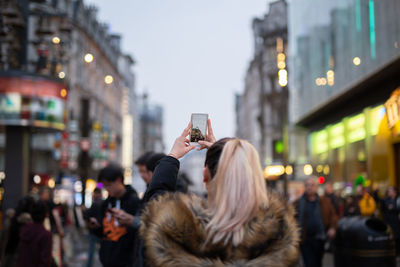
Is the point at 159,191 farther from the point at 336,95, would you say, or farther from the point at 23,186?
the point at 336,95

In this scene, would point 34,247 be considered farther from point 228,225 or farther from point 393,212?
point 393,212

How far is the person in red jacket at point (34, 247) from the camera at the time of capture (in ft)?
21.6

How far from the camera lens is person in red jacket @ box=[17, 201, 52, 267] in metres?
6.58

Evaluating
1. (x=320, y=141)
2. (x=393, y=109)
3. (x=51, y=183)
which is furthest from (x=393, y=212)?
(x=51, y=183)

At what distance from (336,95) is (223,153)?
74.1ft

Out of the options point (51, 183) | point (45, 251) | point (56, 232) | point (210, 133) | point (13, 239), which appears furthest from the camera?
point (51, 183)

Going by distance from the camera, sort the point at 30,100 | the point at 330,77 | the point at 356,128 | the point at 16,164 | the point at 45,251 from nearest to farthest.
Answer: the point at 45,251
the point at 16,164
the point at 30,100
the point at 356,128
the point at 330,77

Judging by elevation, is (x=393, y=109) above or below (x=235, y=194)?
above

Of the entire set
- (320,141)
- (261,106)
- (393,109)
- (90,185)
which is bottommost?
(90,185)

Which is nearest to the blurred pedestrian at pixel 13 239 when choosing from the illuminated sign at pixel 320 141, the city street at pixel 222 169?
the city street at pixel 222 169

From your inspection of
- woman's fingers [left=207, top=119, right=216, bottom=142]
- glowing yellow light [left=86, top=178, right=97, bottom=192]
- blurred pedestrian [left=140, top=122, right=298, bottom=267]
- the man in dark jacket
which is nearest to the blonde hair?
blurred pedestrian [left=140, top=122, right=298, bottom=267]

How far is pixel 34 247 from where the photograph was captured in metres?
6.62

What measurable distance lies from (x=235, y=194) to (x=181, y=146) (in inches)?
29.9

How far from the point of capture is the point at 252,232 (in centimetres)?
263
